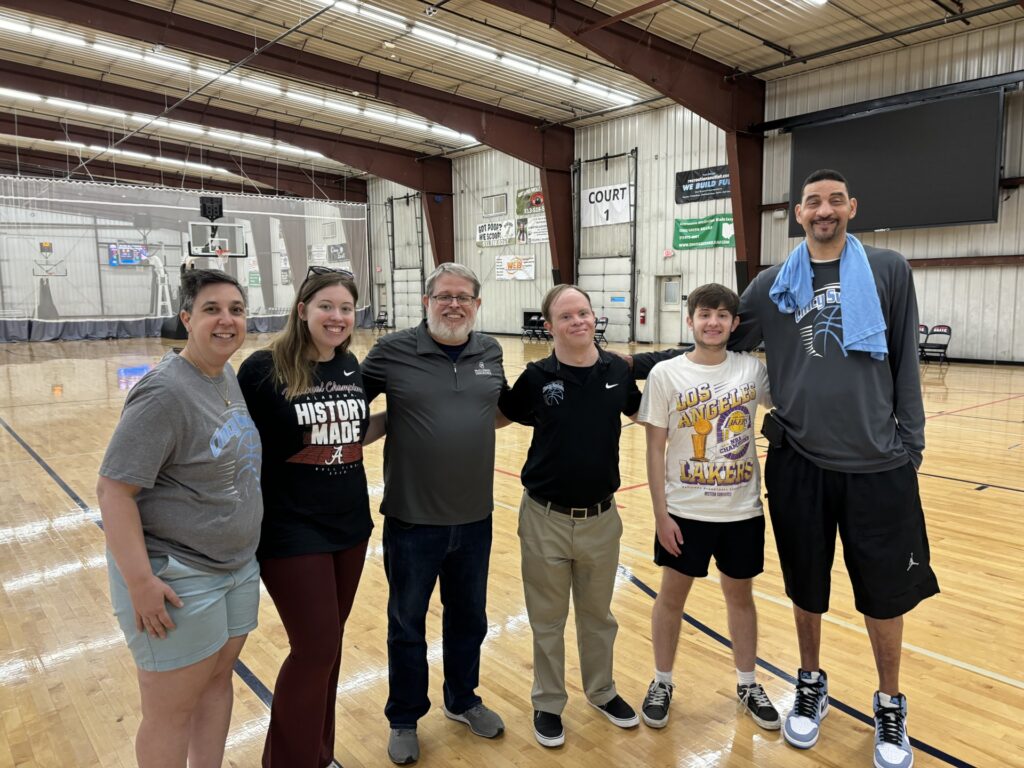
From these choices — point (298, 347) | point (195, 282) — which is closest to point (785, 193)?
point (298, 347)

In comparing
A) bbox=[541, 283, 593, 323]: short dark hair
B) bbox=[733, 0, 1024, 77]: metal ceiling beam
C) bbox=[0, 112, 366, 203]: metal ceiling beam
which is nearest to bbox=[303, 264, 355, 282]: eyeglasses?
bbox=[541, 283, 593, 323]: short dark hair

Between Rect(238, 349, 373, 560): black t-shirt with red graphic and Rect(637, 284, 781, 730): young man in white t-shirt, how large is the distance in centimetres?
103

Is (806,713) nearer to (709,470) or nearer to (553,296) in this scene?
(709,470)

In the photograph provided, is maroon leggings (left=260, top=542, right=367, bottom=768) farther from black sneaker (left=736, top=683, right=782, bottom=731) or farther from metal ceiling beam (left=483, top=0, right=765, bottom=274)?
metal ceiling beam (left=483, top=0, right=765, bottom=274)

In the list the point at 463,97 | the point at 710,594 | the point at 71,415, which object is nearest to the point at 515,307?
the point at 463,97

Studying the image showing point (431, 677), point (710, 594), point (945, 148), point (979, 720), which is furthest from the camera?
point (945, 148)

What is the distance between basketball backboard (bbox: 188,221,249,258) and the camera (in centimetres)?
2142

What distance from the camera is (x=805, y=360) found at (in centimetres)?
224

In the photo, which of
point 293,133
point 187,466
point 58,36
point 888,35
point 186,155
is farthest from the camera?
point 186,155

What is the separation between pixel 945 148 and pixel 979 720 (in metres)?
13.7

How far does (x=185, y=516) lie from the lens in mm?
1580

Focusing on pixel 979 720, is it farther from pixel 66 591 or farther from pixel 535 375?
pixel 66 591

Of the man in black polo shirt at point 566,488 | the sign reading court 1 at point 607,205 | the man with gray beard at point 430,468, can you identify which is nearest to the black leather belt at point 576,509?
the man in black polo shirt at point 566,488

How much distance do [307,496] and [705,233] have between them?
17.1 metres
